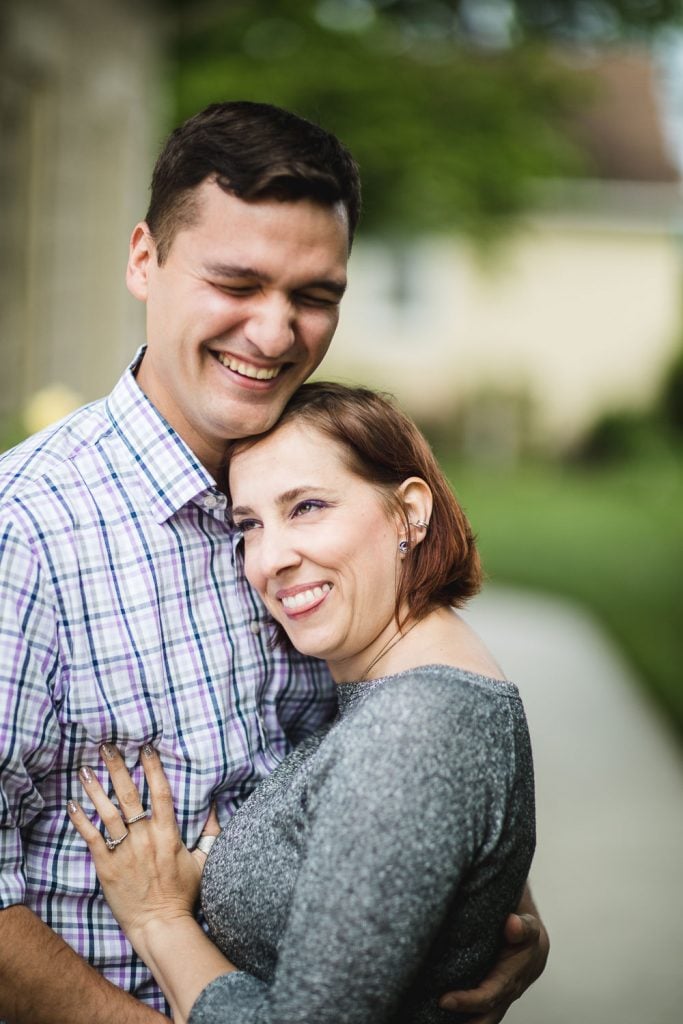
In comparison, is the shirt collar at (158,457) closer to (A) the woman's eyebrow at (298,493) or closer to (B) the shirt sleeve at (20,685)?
(A) the woman's eyebrow at (298,493)

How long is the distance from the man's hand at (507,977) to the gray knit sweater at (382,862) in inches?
1.8

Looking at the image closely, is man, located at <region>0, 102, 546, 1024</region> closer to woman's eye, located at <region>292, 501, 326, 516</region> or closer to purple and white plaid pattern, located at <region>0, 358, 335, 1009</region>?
purple and white plaid pattern, located at <region>0, 358, 335, 1009</region>

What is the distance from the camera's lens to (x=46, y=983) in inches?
72.0

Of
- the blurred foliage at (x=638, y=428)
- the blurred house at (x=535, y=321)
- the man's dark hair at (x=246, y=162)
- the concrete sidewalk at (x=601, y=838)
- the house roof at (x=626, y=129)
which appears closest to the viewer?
the man's dark hair at (x=246, y=162)

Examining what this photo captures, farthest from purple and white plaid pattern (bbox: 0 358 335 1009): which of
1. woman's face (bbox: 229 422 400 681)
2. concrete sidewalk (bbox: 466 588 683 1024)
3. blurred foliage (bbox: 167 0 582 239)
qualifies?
blurred foliage (bbox: 167 0 582 239)

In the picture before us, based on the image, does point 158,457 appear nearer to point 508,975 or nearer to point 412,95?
point 508,975

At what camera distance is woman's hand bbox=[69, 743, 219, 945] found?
1.94 m

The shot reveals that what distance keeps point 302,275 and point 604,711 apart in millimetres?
5089

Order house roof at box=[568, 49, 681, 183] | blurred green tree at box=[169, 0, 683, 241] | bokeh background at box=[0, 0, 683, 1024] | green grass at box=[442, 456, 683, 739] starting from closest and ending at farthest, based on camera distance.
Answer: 1. bokeh background at box=[0, 0, 683, 1024]
2. green grass at box=[442, 456, 683, 739]
3. blurred green tree at box=[169, 0, 683, 241]
4. house roof at box=[568, 49, 681, 183]

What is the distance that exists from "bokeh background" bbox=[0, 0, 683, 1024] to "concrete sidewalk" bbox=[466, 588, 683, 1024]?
2 centimetres

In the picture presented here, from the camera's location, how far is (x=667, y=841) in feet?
16.0

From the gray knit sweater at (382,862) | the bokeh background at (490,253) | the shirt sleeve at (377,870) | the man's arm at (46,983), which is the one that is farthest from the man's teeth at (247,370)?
the bokeh background at (490,253)

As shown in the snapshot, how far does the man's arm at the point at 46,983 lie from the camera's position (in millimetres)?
1806

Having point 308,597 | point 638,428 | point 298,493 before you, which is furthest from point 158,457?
point 638,428
